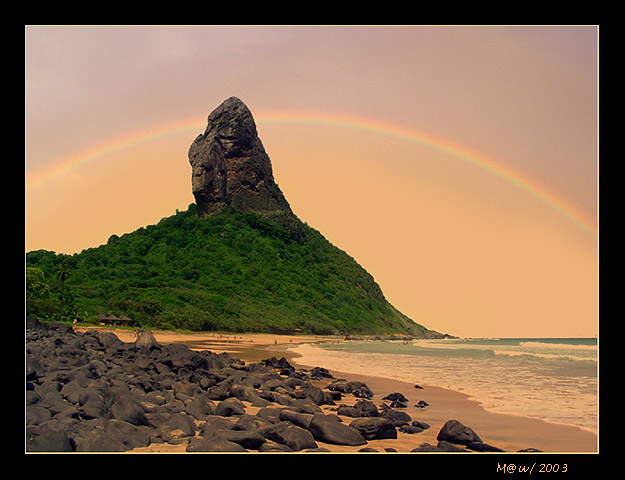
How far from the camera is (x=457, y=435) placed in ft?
29.5

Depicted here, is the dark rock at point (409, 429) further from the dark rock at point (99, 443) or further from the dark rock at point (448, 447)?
the dark rock at point (99, 443)

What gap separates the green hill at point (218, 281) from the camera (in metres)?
74.1

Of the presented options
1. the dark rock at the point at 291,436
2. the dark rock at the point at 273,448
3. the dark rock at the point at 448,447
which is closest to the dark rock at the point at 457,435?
the dark rock at the point at 448,447

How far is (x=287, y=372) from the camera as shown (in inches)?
881

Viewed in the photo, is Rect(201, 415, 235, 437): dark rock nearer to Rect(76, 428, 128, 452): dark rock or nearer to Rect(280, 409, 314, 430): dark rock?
Rect(280, 409, 314, 430): dark rock

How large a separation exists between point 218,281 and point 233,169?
43975 mm

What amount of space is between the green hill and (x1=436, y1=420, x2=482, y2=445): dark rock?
46166 millimetres

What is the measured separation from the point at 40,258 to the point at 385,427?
98.0 metres

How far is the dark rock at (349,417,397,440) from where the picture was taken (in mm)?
9305

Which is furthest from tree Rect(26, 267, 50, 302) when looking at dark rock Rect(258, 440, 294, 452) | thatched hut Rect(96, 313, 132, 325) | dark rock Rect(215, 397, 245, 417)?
dark rock Rect(258, 440, 294, 452)

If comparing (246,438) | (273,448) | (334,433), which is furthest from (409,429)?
(246,438)

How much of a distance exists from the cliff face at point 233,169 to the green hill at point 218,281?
424 cm
